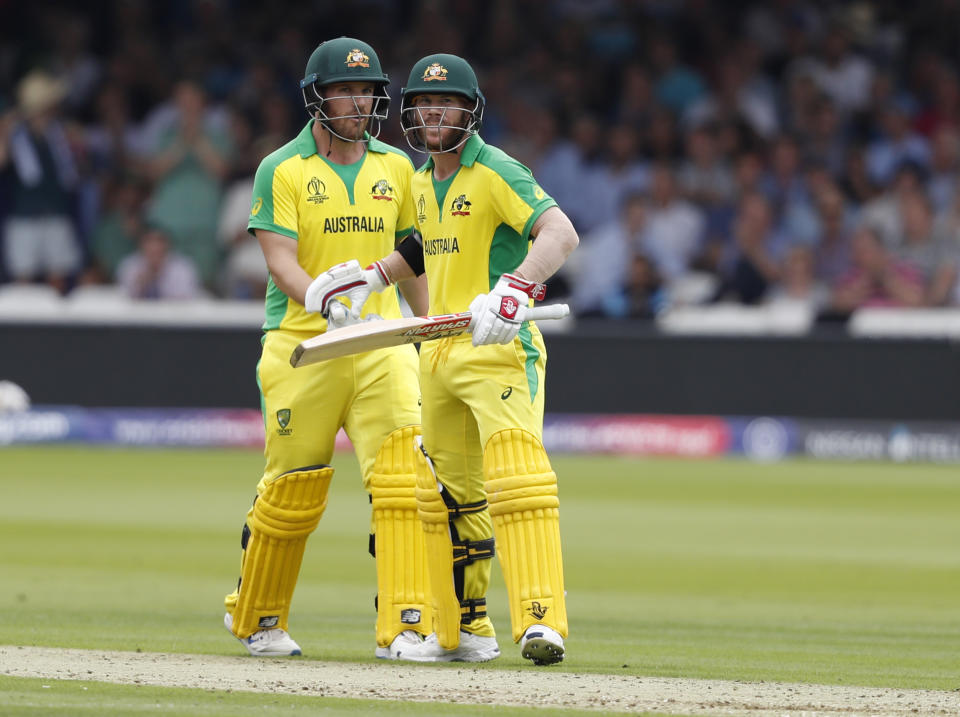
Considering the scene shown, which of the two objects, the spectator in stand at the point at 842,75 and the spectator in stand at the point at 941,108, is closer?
the spectator in stand at the point at 941,108

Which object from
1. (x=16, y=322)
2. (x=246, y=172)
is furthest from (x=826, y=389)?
(x=16, y=322)

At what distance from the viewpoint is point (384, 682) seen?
15.2 feet

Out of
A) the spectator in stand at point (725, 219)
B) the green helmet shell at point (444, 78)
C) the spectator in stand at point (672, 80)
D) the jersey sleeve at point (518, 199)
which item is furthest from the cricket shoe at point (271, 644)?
the spectator in stand at point (672, 80)

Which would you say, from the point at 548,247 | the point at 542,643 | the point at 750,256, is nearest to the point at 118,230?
the point at 750,256

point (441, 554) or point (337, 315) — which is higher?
point (337, 315)

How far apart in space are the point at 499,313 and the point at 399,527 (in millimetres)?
939

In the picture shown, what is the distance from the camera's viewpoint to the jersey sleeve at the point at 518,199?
16.5 feet

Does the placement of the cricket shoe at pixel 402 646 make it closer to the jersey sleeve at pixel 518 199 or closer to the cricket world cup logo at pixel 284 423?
the cricket world cup logo at pixel 284 423

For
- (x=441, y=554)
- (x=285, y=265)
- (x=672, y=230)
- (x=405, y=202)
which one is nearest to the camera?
(x=441, y=554)

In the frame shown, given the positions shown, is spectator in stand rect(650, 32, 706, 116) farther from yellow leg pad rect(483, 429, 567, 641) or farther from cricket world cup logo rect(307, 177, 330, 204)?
yellow leg pad rect(483, 429, 567, 641)

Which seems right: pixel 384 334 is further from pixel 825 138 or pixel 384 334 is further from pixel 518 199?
pixel 825 138

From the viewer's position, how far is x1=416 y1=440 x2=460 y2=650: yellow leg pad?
5.22 metres

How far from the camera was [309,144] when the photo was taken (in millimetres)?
5527

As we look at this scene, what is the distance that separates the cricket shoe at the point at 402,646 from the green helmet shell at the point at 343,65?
1.76 meters
